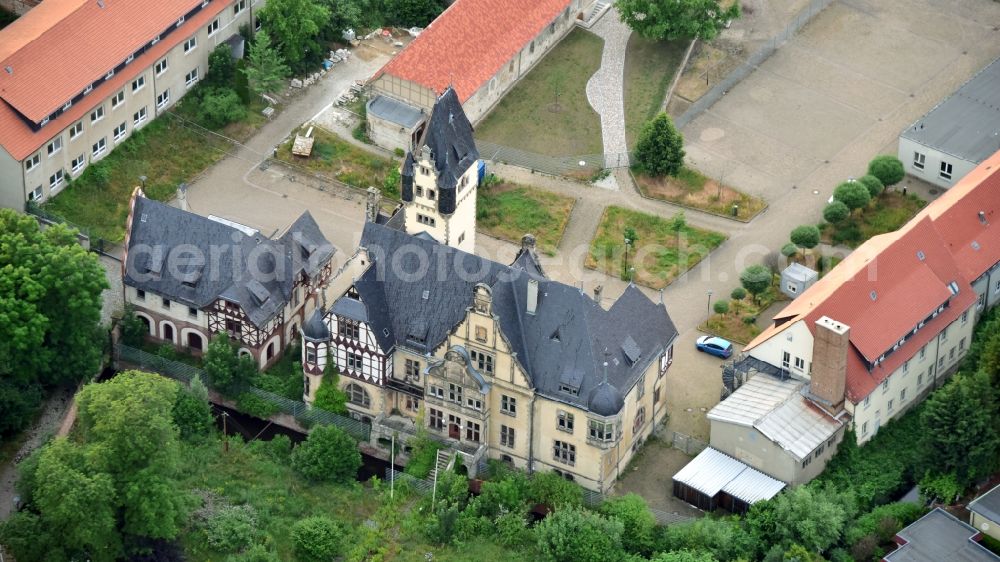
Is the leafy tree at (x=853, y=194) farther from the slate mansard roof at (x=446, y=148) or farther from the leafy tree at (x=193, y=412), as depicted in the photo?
the leafy tree at (x=193, y=412)

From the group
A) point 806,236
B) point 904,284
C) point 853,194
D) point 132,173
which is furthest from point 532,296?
point 132,173

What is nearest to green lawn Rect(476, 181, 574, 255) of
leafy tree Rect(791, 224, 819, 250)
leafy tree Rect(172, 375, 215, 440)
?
leafy tree Rect(791, 224, 819, 250)

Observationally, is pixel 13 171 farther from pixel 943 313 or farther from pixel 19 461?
pixel 943 313

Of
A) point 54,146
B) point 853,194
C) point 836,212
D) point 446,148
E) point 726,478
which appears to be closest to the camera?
point 726,478

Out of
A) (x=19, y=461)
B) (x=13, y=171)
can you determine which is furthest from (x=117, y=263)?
(x=19, y=461)

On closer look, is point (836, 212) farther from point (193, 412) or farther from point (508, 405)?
point (193, 412)
